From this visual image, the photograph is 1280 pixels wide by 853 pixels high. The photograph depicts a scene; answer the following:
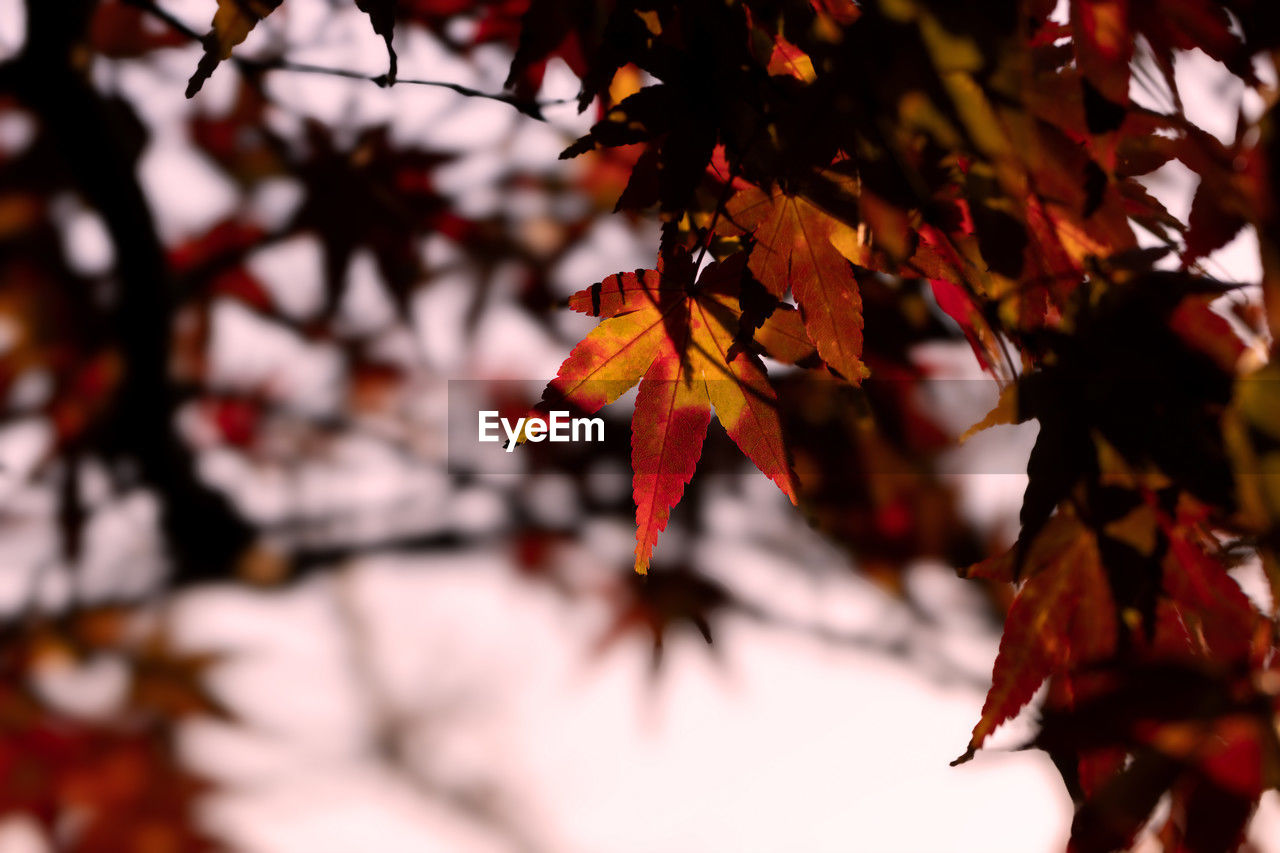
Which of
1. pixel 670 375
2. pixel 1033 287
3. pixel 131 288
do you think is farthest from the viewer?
pixel 131 288

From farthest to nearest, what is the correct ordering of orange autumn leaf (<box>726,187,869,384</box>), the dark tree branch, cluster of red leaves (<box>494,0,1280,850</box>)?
the dark tree branch → orange autumn leaf (<box>726,187,869,384</box>) → cluster of red leaves (<box>494,0,1280,850</box>)

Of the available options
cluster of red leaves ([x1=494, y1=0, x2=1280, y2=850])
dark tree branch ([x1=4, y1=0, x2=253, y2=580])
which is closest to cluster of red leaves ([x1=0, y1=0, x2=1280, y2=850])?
cluster of red leaves ([x1=494, y1=0, x2=1280, y2=850])

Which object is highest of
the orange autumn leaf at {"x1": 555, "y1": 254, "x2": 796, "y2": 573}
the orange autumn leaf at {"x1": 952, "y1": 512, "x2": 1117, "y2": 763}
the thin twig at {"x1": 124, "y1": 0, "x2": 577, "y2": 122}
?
A: the thin twig at {"x1": 124, "y1": 0, "x2": 577, "y2": 122}

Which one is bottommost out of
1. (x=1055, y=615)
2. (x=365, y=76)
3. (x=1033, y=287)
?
(x=1055, y=615)

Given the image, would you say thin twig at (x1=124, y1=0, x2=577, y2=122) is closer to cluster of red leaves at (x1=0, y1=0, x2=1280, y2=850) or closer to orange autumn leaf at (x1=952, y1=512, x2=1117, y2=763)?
cluster of red leaves at (x1=0, y1=0, x2=1280, y2=850)

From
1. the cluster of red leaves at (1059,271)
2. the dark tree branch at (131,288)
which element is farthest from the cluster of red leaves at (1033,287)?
the dark tree branch at (131,288)

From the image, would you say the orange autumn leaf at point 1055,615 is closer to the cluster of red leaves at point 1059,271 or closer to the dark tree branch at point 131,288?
the cluster of red leaves at point 1059,271

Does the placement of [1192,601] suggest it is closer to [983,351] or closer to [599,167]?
[983,351]

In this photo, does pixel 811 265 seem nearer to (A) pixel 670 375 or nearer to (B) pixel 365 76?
(A) pixel 670 375

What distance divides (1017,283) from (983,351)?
0.08 metres

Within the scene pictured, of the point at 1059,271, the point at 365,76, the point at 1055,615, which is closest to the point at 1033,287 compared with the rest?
the point at 1059,271

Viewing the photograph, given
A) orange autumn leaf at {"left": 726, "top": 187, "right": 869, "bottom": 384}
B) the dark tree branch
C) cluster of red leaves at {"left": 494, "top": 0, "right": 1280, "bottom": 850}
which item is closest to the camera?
cluster of red leaves at {"left": 494, "top": 0, "right": 1280, "bottom": 850}

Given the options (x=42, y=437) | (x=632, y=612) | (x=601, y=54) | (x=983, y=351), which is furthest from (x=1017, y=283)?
(x=42, y=437)

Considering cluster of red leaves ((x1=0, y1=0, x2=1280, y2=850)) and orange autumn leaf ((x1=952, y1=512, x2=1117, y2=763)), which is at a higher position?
cluster of red leaves ((x1=0, y1=0, x2=1280, y2=850))
